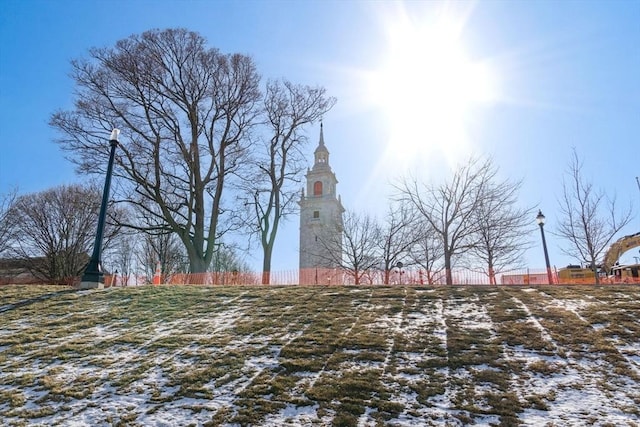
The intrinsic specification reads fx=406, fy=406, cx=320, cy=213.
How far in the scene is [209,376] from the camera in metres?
5.27

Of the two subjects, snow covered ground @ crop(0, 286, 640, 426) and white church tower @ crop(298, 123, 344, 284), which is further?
white church tower @ crop(298, 123, 344, 284)

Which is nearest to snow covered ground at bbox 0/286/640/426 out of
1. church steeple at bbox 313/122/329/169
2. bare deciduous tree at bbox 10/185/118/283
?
bare deciduous tree at bbox 10/185/118/283

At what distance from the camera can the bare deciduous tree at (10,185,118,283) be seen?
3036 cm

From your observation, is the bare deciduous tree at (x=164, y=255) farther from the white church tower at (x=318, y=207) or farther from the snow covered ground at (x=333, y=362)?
the snow covered ground at (x=333, y=362)

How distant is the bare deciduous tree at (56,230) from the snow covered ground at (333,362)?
24607 mm

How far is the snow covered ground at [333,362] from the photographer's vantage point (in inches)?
170

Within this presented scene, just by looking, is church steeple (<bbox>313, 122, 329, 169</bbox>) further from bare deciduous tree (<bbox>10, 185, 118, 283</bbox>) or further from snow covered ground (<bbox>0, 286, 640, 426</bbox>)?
snow covered ground (<bbox>0, 286, 640, 426</bbox>)

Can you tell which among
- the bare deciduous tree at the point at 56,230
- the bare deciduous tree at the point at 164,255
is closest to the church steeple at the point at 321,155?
the bare deciduous tree at the point at 164,255

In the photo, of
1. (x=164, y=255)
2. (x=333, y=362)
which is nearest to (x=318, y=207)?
(x=164, y=255)

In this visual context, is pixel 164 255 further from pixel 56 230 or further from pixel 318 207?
pixel 318 207

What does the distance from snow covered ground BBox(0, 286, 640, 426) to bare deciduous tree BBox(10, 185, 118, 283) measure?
80.7ft

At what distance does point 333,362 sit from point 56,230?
108 feet

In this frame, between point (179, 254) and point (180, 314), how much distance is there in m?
31.7

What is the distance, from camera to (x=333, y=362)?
5.55 m
